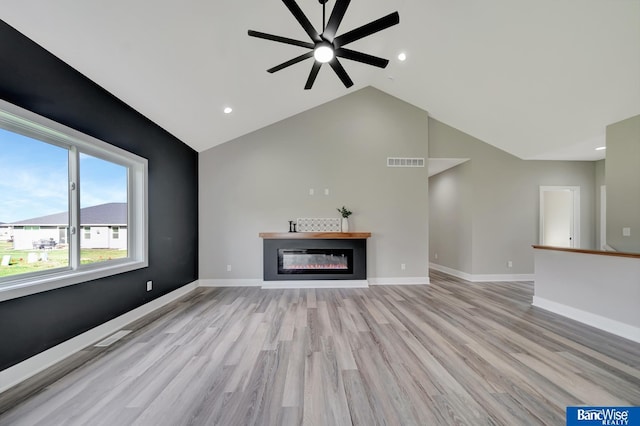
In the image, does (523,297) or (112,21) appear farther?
(523,297)

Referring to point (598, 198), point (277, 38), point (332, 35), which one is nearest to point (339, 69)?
point (332, 35)

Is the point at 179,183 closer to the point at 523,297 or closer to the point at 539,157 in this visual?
the point at 523,297

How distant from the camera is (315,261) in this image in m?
4.80

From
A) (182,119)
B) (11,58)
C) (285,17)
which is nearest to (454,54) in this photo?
(285,17)

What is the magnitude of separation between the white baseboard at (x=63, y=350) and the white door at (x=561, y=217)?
24.6ft

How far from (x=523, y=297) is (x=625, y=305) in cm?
142

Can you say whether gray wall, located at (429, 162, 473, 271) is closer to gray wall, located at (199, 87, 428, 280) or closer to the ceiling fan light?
gray wall, located at (199, 87, 428, 280)

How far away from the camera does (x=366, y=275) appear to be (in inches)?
186

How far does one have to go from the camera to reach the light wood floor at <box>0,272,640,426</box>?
1.52 m

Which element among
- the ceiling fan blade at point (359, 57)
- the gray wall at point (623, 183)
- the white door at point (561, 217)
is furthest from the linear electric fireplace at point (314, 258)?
the white door at point (561, 217)

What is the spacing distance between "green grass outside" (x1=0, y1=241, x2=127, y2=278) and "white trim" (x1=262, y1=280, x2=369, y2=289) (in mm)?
2516

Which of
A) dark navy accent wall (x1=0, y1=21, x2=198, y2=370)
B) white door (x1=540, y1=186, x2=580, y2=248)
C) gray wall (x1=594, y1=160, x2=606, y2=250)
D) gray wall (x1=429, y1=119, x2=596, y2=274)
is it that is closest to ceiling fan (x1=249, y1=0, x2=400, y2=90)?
dark navy accent wall (x1=0, y1=21, x2=198, y2=370)

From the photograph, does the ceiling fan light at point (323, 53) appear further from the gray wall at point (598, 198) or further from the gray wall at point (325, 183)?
the gray wall at point (598, 198)

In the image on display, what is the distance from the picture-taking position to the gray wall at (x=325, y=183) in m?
4.82
